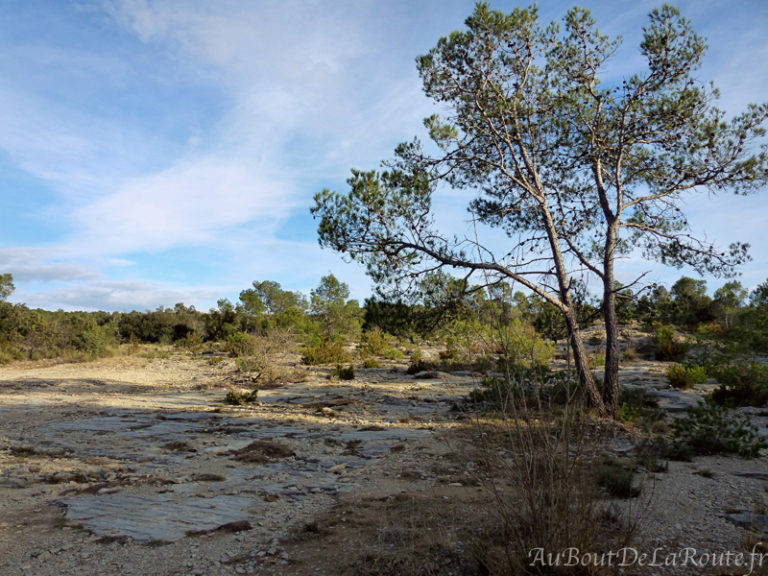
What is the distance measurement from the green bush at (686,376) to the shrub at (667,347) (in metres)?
5.45

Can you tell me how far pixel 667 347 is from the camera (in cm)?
1839

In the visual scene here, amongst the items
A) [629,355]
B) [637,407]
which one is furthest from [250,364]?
[629,355]

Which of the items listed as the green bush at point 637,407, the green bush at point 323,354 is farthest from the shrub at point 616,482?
the green bush at point 323,354

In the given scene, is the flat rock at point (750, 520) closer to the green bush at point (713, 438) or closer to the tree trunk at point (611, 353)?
the green bush at point (713, 438)

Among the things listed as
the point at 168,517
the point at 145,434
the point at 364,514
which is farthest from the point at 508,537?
the point at 145,434

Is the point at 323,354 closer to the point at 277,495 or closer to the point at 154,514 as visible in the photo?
the point at 277,495

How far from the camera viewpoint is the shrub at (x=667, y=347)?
17.9m

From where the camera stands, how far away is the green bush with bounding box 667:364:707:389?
12.4 meters

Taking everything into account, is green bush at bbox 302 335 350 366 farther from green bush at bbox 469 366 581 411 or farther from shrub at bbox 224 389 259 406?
green bush at bbox 469 366 581 411

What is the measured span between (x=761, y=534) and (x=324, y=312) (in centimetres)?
3189

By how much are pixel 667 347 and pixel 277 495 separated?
18061mm

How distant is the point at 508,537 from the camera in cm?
321

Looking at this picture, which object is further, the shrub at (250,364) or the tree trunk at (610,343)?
the shrub at (250,364)

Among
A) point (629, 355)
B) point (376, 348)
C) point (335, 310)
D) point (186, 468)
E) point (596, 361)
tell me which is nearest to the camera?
point (186, 468)
